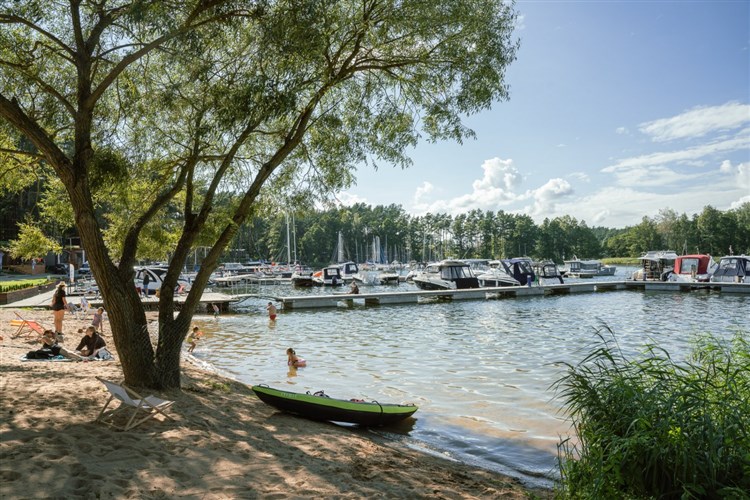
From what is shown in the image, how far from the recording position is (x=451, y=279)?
142ft

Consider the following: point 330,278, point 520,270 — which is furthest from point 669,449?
point 330,278

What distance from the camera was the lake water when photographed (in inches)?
369

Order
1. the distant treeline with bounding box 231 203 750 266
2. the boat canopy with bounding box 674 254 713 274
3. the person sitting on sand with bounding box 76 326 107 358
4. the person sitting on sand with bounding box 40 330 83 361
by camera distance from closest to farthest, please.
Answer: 1. the person sitting on sand with bounding box 40 330 83 361
2. the person sitting on sand with bounding box 76 326 107 358
3. the boat canopy with bounding box 674 254 713 274
4. the distant treeline with bounding box 231 203 750 266

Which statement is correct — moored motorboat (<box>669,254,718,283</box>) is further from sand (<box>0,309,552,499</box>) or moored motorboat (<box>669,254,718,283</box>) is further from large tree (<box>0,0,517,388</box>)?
sand (<box>0,309,552,499</box>)

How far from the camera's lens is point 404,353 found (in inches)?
692

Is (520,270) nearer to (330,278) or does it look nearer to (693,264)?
(693,264)

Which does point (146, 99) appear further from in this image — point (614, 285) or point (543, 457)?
point (614, 285)

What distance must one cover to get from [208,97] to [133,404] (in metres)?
5.08

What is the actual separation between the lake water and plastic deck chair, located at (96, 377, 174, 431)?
418cm

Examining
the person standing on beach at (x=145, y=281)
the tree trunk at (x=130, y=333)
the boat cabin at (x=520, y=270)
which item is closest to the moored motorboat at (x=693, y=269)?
the boat cabin at (x=520, y=270)

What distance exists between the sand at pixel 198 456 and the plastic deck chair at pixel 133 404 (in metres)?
0.14

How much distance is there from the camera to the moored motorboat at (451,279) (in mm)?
43031

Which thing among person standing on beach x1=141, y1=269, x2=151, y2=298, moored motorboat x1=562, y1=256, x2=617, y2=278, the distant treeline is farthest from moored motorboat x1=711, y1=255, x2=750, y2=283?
the distant treeline

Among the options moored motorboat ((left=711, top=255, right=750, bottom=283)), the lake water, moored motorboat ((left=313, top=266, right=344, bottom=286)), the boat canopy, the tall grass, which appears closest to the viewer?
the tall grass
